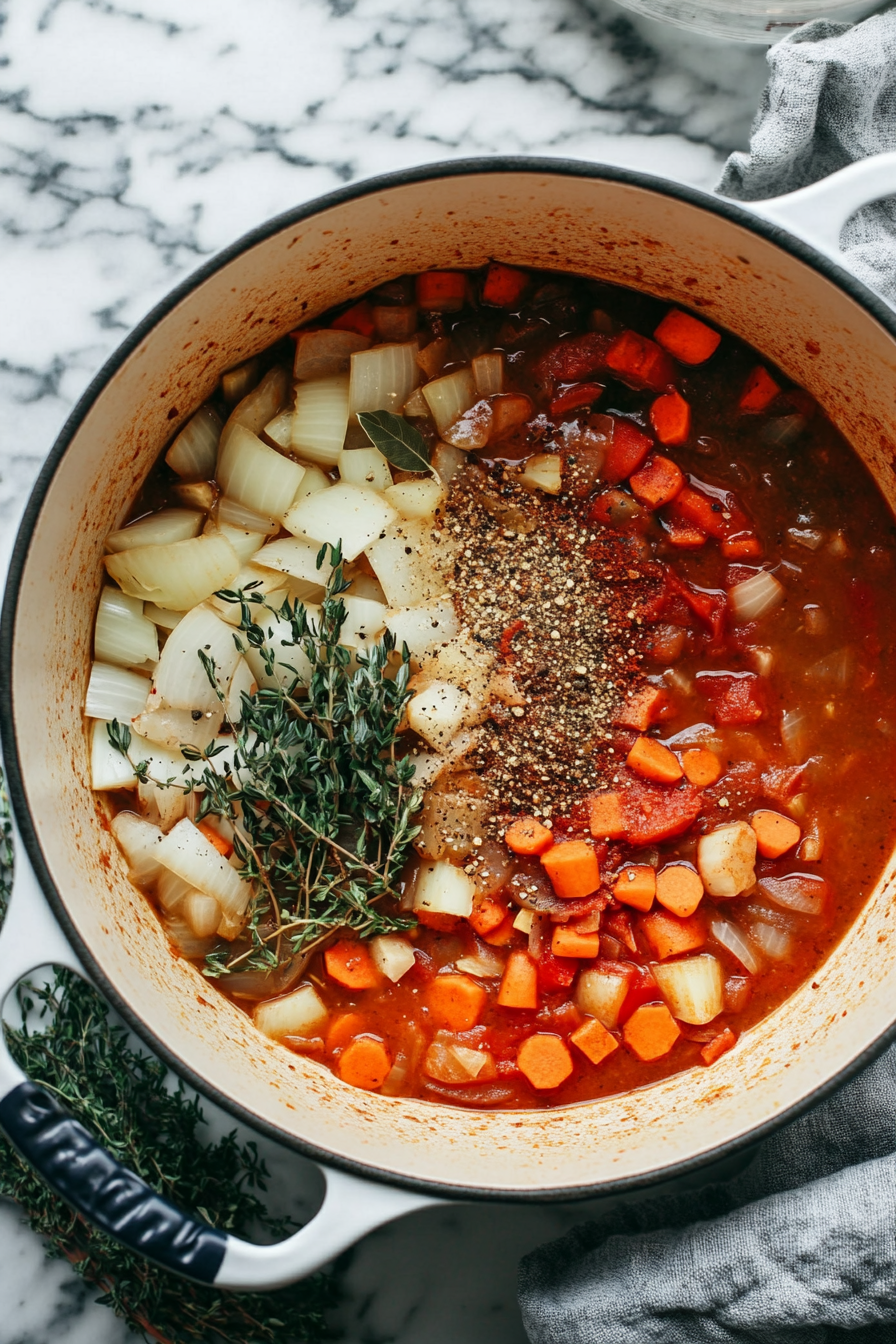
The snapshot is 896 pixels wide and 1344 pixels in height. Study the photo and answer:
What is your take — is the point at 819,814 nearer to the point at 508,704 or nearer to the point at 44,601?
the point at 508,704

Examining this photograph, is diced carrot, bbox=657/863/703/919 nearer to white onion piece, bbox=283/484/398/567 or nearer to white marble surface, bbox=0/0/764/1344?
white marble surface, bbox=0/0/764/1344

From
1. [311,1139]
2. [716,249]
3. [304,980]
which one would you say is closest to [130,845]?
[304,980]

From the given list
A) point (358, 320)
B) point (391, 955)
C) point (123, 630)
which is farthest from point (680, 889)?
point (358, 320)

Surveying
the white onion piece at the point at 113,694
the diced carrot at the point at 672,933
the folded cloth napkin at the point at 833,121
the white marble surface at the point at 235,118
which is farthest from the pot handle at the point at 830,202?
the white onion piece at the point at 113,694

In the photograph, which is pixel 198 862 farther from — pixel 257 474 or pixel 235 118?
pixel 235 118

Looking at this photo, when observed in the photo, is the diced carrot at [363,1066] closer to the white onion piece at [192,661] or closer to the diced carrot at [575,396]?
the white onion piece at [192,661]

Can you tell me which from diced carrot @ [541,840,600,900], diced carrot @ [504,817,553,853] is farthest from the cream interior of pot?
diced carrot @ [504,817,553,853]
